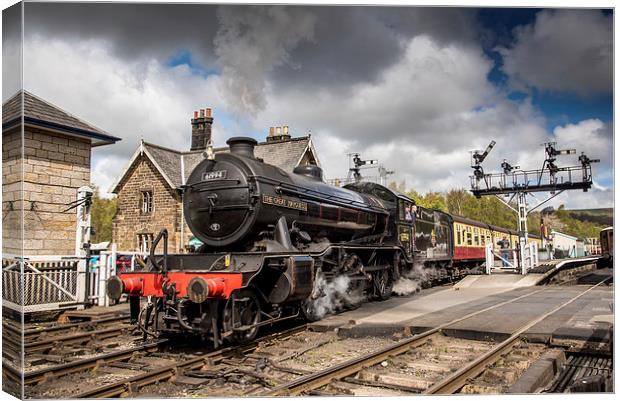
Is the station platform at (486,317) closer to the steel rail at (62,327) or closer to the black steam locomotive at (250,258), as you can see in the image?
the black steam locomotive at (250,258)

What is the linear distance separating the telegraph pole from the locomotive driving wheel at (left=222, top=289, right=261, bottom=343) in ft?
16.5

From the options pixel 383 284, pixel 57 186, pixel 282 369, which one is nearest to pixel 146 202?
pixel 57 186

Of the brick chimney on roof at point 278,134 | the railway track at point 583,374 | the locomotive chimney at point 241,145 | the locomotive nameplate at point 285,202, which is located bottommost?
the railway track at point 583,374

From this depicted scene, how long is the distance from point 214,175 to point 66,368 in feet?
11.2

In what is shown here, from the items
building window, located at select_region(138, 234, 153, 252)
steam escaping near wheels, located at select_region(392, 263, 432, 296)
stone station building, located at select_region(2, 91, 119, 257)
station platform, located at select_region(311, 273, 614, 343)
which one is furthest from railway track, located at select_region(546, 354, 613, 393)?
building window, located at select_region(138, 234, 153, 252)

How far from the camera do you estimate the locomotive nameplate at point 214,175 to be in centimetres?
767

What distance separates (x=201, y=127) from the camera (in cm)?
2512

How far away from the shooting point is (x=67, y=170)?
31.7 feet

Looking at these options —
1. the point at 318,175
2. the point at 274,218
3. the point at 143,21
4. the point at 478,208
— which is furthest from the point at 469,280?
the point at 478,208

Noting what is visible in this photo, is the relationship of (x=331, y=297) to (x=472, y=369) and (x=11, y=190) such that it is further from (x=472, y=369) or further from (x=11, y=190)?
(x=11, y=190)

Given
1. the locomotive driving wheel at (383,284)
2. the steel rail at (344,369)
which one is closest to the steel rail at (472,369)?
the steel rail at (344,369)

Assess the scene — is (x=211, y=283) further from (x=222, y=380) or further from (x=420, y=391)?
(x=420, y=391)

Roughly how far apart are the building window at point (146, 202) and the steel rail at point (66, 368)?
17.1 m

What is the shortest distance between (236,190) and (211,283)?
1861 millimetres
